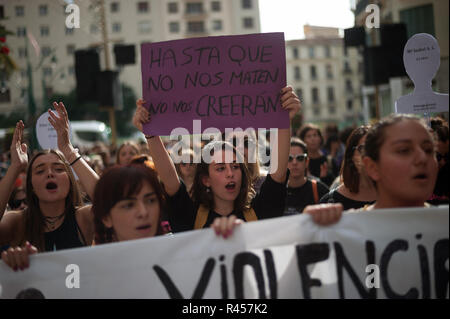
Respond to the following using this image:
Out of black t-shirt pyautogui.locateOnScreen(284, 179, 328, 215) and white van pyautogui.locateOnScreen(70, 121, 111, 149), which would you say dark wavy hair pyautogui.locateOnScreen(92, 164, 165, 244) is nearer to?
black t-shirt pyautogui.locateOnScreen(284, 179, 328, 215)

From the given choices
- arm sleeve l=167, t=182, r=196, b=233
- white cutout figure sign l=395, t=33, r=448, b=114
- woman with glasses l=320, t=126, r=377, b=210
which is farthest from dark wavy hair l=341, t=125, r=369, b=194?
arm sleeve l=167, t=182, r=196, b=233

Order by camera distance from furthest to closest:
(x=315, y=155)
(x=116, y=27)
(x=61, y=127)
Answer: (x=116, y=27) → (x=315, y=155) → (x=61, y=127)

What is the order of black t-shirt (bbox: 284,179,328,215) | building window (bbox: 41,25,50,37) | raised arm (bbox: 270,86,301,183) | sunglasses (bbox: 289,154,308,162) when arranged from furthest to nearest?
building window (bbox: 41,25,50,37), sunglasses (bbox: 289,154,308,162), black t-shirt (bbox: 284,179,328,215), raised arm (bbox: 270,86,301,183)

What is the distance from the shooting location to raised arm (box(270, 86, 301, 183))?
8.73ft

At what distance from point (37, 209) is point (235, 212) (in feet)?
3.59

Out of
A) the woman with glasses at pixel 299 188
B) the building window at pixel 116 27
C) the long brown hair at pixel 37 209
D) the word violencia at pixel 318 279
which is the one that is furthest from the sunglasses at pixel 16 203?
the building window at pixel 116 27

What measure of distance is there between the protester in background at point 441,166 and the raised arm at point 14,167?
2265 millimetres

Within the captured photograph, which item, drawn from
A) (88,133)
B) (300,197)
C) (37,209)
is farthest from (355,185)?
(88,133)

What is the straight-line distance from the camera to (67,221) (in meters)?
2.92

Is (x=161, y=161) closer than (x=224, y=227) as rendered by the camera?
No

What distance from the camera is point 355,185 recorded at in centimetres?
324

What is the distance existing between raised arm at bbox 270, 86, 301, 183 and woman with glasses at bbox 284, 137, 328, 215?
1178 mm

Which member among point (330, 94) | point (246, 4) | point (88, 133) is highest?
point (246, 4)

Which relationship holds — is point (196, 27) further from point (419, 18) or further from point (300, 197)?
point (300, 197)
